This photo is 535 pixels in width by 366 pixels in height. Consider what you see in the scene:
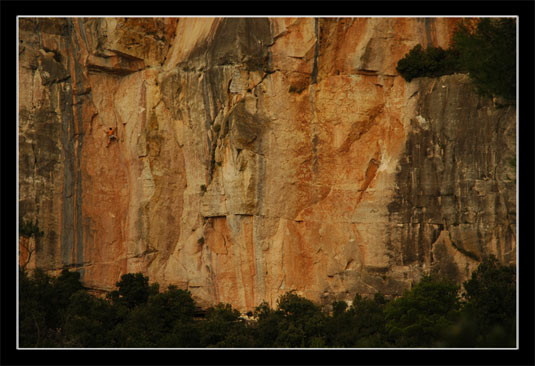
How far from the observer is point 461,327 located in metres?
20.8

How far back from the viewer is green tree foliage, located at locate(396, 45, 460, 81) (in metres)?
36.2

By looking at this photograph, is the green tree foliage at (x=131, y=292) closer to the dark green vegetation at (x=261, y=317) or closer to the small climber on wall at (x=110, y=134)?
the dark green vegetation at (x=261, y=317)

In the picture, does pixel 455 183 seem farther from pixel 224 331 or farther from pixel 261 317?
pixel 224 331

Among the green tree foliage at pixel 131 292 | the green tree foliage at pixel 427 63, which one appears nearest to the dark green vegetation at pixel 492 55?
the green tree foliage at pixel 427 63

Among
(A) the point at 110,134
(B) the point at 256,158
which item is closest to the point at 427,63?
(B) the point at 256,158

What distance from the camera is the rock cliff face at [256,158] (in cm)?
3512

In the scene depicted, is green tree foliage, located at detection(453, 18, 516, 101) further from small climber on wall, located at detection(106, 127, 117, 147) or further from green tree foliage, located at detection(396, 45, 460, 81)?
small climber on wall, located at detection(106, 127, 117, 147)

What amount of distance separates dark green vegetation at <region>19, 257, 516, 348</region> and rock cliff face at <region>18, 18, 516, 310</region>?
1.86m

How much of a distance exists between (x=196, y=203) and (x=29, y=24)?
12.7 metres

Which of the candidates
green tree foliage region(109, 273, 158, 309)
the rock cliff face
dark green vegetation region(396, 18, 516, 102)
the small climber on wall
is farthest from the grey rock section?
the small climber on wall

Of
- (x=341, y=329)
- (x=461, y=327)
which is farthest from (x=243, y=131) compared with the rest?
(x=461, y=327)

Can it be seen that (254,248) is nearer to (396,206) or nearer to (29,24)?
(396,206)

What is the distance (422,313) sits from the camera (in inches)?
1225

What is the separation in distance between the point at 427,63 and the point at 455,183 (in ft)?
17.8
